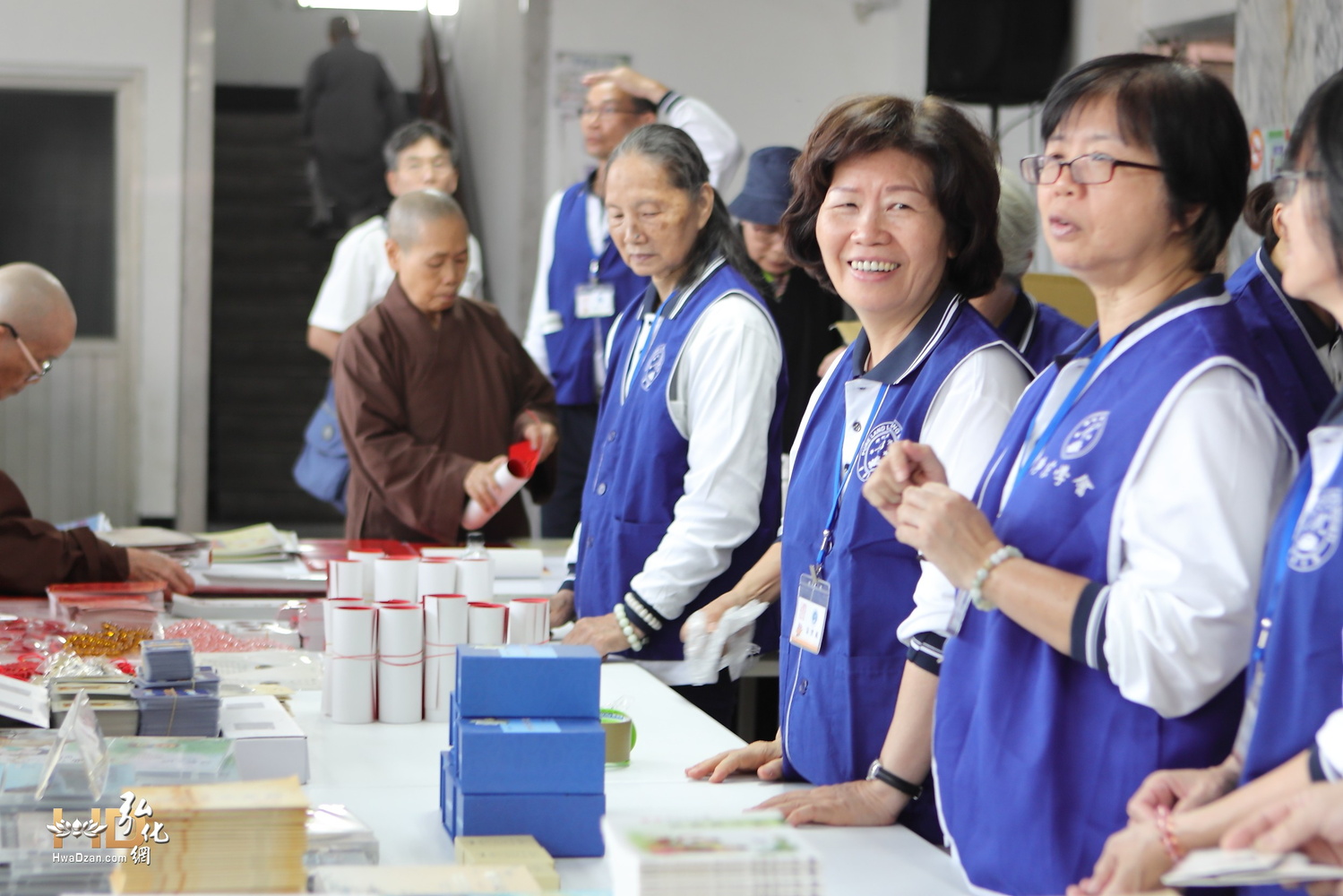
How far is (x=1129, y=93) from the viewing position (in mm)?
1516

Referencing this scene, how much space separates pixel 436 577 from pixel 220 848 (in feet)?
3.91

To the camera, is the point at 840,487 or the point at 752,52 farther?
the point at 752,52

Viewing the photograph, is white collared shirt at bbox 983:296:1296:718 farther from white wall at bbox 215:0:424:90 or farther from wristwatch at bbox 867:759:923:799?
white wall at bbox 215:0:424:90

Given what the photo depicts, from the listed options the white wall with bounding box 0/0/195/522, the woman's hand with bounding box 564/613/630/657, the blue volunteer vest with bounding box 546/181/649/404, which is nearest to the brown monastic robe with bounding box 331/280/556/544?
the blue volunteer vest with bounding box 546/181/649/404

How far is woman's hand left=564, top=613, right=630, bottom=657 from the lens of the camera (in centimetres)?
270

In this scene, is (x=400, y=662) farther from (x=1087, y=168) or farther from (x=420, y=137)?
(x=420, y=137)

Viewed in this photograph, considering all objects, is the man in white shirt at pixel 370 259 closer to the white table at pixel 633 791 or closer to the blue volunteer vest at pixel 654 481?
the blue volunteer vest at pixel 654 481

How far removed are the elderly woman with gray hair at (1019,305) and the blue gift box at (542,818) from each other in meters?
1.49

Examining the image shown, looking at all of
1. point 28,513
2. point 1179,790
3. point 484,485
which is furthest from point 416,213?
point 1179,790

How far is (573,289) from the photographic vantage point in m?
5.08

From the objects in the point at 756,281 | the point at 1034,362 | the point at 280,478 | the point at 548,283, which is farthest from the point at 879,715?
the point at 280,478

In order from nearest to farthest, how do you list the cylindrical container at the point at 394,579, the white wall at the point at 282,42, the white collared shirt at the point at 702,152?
the cylindrical container at the point at 394,579 → the white collared shirt at the point at 702,152 → the white wall at the point at 282,42

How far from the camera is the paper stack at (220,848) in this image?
50.8 inches

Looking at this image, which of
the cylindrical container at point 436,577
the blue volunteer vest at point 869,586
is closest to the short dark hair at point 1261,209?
the blue volunteer vest at point 869,586
